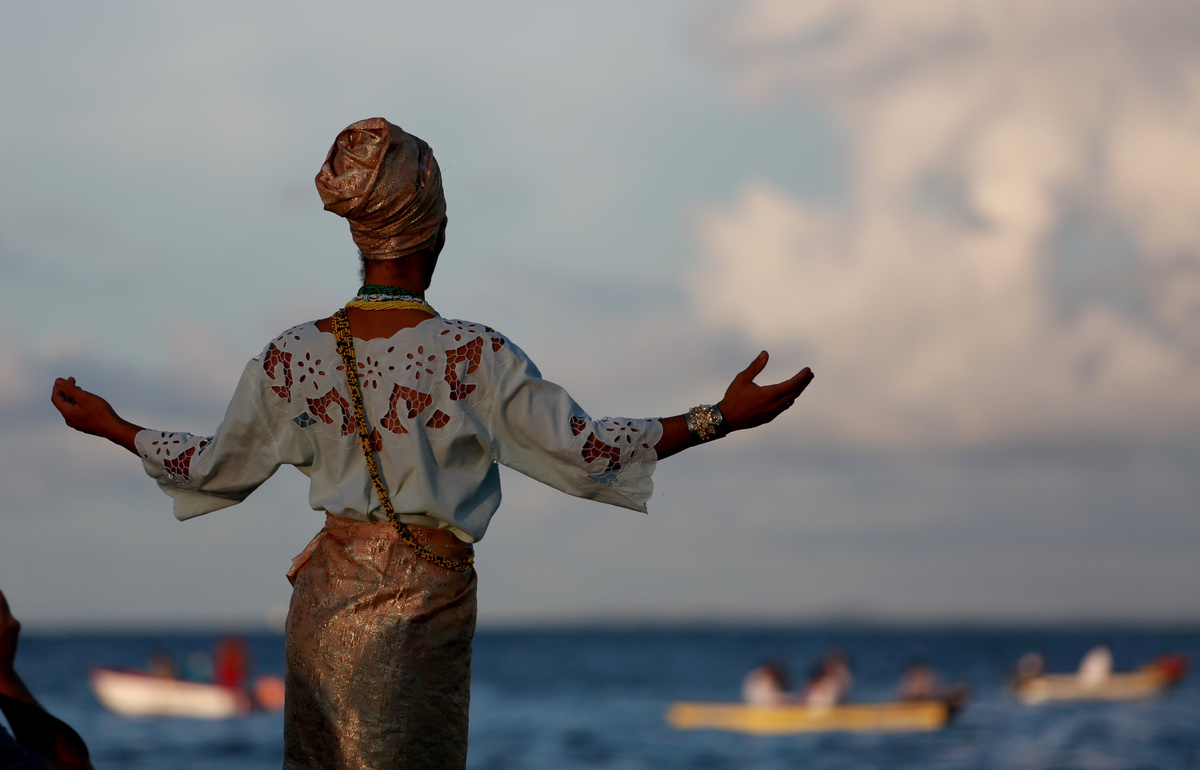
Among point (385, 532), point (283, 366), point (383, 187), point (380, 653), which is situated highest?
point (383, 187)

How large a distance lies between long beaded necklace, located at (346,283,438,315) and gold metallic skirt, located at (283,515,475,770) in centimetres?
47

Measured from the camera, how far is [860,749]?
29.9 metres

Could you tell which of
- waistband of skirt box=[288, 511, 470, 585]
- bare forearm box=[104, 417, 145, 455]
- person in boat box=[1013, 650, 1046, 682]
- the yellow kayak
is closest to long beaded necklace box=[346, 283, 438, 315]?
waistband of skirt box=[288, 511, 470, 585]

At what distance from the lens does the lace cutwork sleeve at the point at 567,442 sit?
2766mm

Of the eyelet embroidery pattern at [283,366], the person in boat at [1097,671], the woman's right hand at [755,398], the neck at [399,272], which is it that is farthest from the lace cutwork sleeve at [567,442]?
the person in boat at [1097,671]

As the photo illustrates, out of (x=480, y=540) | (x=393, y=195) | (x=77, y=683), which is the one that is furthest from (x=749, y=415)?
(x=77, y=683)

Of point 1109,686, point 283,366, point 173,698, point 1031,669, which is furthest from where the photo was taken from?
point 1031,669

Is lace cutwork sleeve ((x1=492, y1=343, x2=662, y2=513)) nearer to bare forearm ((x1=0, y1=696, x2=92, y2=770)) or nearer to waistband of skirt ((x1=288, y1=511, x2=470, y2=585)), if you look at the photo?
waistband of skirt ((x1=288, y1=511, x2=470, y2=585))

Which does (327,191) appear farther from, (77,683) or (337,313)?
(77,683)

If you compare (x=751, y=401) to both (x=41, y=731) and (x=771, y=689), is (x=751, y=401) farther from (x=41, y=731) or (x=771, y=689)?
(x=771, y=689)

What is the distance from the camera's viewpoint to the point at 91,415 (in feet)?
10.2

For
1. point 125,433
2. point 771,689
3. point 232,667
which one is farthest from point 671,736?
point 125,433

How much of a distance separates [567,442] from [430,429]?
0.30 metres

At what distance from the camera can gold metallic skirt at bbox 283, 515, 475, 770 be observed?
111 inches
